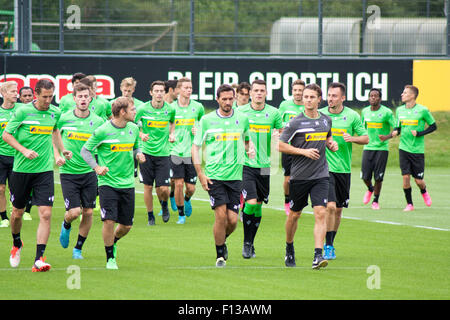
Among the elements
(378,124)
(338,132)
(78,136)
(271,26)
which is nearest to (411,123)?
(378,124)

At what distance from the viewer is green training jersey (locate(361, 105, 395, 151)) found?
59.8ft

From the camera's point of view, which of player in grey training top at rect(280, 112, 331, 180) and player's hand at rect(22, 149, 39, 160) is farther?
player in grey training top at rect(280, 112, 331, 180)

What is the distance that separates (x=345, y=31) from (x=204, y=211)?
43.1 ft

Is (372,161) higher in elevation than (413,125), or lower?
lower

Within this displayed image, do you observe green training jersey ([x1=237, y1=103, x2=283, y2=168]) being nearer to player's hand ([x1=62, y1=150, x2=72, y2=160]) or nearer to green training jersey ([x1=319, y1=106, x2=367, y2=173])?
green training jersey ([x1=319, y1=106, x2=367, y2=173])

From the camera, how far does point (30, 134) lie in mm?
11000

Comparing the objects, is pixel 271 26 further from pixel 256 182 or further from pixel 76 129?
pixel 76 129

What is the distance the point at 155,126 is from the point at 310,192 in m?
5.67

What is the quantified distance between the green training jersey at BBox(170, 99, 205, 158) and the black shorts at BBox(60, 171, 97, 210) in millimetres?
4536

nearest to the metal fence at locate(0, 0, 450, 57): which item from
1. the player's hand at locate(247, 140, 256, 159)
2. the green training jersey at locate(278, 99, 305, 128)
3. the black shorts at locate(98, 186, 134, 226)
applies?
the green training jersey at locate(278, 99, 305, 128)

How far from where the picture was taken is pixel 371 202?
19.3m

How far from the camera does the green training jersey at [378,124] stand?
18.2m

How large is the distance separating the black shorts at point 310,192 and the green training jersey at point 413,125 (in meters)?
7.58
